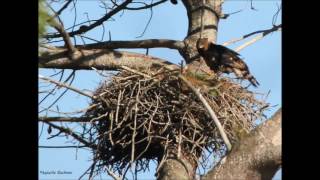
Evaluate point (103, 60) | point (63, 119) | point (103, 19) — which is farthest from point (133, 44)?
point (63, 119)

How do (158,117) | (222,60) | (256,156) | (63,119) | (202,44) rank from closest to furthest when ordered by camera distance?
(256,156), (63,119), (158,117), (202,44), (222,60)

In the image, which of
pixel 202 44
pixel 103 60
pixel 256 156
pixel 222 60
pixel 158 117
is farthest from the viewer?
pixel 222 60

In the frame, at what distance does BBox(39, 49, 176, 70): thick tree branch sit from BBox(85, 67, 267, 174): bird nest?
0.28 m

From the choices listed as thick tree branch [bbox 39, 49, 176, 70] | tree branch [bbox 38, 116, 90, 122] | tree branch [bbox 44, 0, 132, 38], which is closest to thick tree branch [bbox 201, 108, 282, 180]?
tree branch [bbox 38, 116, 90, 122]

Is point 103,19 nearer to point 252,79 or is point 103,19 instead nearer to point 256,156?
point 252,79

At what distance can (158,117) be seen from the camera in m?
5.73

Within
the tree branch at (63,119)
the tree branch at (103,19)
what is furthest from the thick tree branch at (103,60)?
the tree branch at (63,119)

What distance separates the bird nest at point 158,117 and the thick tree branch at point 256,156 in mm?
1558

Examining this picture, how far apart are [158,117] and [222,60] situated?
6.97 feet

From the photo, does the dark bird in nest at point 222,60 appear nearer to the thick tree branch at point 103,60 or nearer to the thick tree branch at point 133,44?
the thick tree branch at point 133,44
